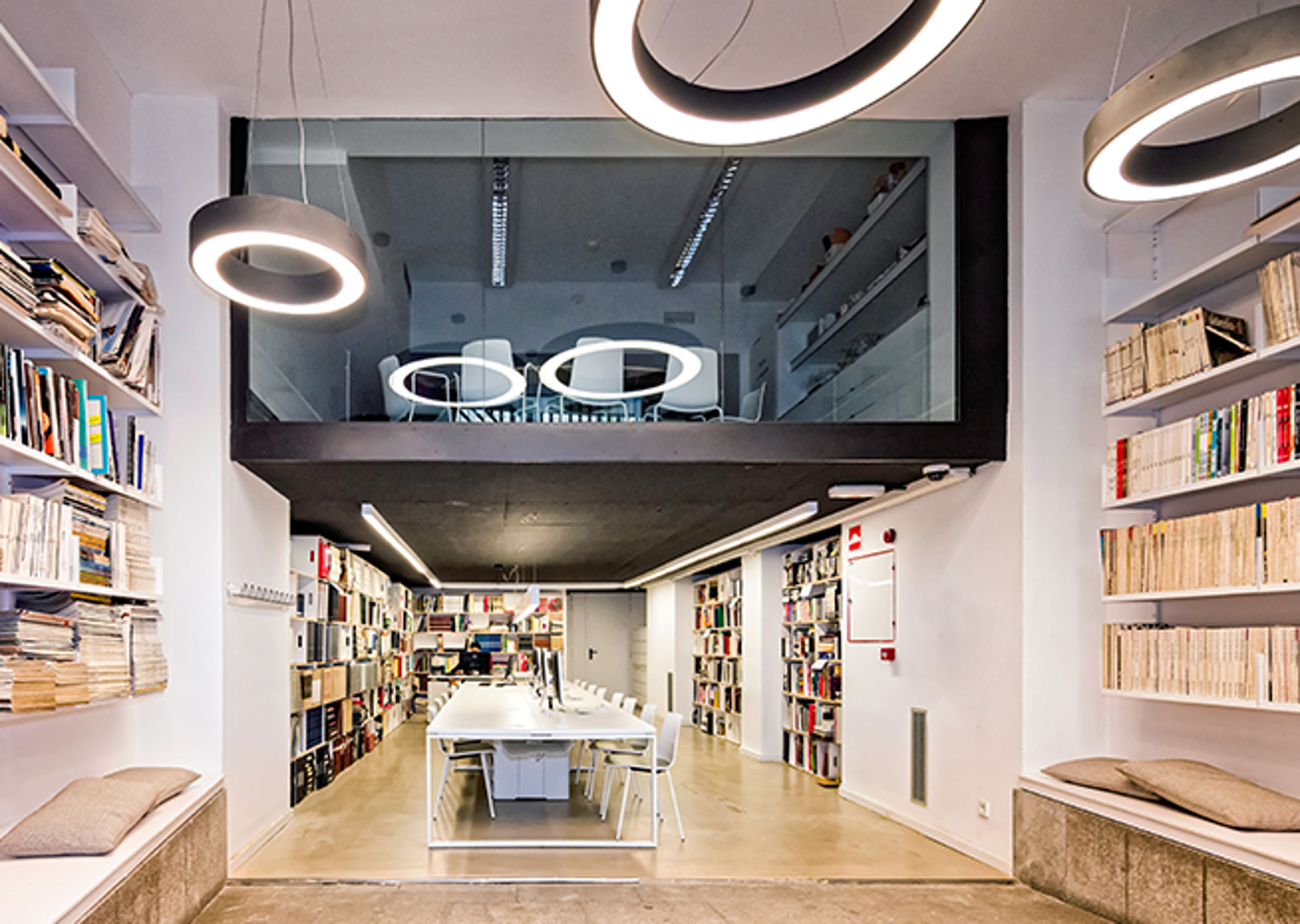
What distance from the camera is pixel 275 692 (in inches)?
264

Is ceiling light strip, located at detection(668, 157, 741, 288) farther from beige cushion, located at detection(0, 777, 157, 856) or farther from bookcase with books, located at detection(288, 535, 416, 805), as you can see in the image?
bookcase with books, located at detection(288, 535, 416, 805)

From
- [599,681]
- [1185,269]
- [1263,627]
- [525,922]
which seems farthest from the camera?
[599,681]

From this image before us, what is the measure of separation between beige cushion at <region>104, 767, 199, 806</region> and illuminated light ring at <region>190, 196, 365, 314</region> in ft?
7.05

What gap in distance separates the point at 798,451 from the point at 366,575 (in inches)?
288

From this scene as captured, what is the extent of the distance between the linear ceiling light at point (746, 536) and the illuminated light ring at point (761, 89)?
195 inches

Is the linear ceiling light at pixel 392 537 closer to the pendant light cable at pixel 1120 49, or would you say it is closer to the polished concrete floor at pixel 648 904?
the polished concrete floor at pixel 648 904

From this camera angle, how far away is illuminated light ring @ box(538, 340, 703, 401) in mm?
5812

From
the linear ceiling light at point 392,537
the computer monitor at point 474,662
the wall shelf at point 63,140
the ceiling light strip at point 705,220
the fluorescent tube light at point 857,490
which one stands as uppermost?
the ceiling light strip at point 705,220

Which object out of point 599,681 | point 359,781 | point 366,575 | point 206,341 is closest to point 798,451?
point 206,341

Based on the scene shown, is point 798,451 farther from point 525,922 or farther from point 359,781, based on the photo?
point 359,781

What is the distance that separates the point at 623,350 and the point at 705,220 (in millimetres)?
935

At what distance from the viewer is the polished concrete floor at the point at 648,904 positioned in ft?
15.3

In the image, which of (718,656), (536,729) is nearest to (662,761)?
(536,729)

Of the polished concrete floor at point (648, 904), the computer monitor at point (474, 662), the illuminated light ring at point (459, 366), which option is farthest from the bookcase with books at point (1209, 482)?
the computer monitor at point (474, 662)
